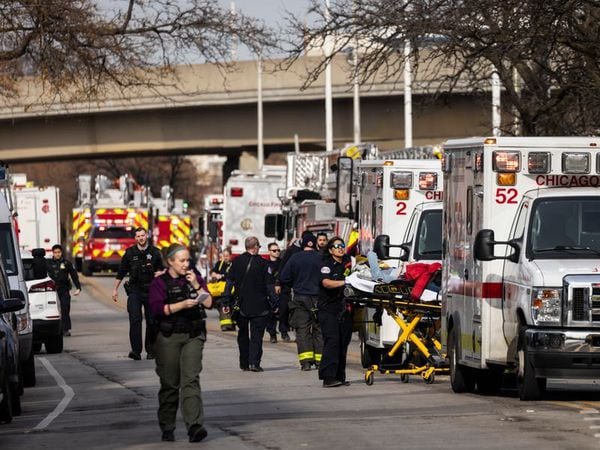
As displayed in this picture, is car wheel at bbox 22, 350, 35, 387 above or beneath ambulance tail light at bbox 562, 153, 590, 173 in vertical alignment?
beneath

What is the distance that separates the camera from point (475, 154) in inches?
720

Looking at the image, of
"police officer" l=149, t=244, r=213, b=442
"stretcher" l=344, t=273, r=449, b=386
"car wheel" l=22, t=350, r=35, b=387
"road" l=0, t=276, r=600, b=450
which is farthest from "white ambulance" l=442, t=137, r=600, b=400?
"car wheel" l=22, t=350, r=35, b=387

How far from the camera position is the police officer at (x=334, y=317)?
1964 centimetres

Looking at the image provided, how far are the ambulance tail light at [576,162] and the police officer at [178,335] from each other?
5066mm

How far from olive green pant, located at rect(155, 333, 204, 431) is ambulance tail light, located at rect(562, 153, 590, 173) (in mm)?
5270

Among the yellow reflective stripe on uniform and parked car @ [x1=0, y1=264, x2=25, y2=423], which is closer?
parked car @ [x1=0, y1=264, x2=25, y2=423]

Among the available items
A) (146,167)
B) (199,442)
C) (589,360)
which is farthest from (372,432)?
(146,167)

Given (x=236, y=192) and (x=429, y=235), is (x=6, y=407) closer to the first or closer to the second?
(x=429, y=235)

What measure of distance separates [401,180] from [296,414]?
28.1 feet

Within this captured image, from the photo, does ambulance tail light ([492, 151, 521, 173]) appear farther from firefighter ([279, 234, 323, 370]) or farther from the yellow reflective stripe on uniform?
the yellow reflective stripe on uniform

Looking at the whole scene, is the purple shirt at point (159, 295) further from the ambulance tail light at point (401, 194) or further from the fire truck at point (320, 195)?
the fire truck at point (320, 195)

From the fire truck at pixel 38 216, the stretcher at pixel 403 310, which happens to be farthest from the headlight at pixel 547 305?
the fire truck at pixel 38 216

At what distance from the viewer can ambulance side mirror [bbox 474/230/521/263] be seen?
56.0ft

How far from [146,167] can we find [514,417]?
348 ft
